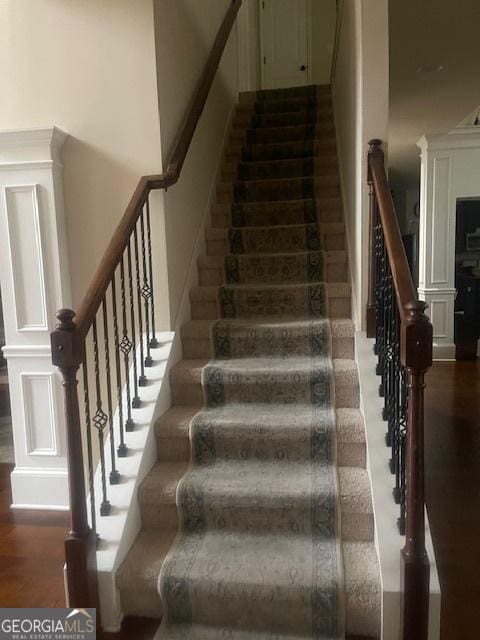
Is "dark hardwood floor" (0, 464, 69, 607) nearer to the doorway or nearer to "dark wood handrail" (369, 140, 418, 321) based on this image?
"dark wood handrail" (369, 140, 418, 321)

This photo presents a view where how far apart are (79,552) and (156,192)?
1695 mm

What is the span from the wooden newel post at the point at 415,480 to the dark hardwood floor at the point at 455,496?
37cm

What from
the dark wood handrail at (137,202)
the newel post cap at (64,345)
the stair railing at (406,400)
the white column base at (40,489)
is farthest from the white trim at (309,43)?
the newel post cap at (64,345)

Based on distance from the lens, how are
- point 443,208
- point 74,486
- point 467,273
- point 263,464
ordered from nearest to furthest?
point 74,486 < point 263,464 < point 443,208 < point 467,273

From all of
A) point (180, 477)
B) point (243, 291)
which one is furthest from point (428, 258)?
point (180, 477)

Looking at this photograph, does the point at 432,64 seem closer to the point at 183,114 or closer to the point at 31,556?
the point at 183,114

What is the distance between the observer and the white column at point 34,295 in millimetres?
2605

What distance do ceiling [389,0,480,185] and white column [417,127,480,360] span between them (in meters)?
0.42

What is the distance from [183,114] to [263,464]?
205 cm

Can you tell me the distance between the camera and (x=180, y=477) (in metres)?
2.07

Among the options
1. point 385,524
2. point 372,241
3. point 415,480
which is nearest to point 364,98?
point 372,241

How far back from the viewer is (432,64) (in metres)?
3.61

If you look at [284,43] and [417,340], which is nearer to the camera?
[417,340]

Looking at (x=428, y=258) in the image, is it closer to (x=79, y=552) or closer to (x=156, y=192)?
(x=156, y=192)
